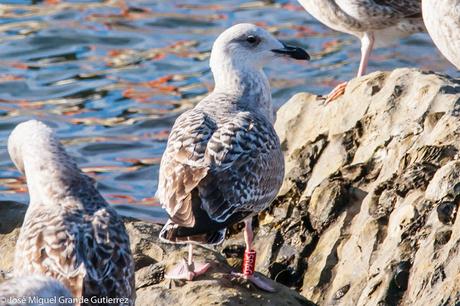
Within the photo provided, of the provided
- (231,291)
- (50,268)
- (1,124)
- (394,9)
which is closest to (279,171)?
(231,291)

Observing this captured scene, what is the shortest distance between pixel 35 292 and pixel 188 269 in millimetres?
2089

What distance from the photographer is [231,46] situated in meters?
9.77

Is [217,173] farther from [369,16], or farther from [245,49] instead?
[369,16]

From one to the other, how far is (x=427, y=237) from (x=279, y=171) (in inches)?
49.3

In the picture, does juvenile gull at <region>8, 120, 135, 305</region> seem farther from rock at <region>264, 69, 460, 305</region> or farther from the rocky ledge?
rock at <region>264, 69, 460, 305</region>

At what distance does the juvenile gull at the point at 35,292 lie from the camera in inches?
236

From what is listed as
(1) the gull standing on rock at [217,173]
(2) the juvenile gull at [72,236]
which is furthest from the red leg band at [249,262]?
(2) the juvenile gull at [72,236]

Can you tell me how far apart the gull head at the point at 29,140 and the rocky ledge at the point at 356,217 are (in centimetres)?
79

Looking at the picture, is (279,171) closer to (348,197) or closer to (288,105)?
(348,197)

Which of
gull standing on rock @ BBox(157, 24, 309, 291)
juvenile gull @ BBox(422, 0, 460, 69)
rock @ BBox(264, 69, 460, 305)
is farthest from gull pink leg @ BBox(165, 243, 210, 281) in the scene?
juvenile gull @ BBox(422, 0, 460, 69)

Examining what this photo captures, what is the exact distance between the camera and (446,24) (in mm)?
9523

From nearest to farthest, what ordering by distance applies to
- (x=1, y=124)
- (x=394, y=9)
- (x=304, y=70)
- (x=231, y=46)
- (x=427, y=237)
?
(x=427, y=237) → (x=231, y=46) → (x=394, y=9) → (x=1, y=124) → (x=304, y=70)

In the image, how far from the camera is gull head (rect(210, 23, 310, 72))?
9.74m

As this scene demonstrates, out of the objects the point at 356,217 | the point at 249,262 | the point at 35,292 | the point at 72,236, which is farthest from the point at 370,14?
the point at 35,292
